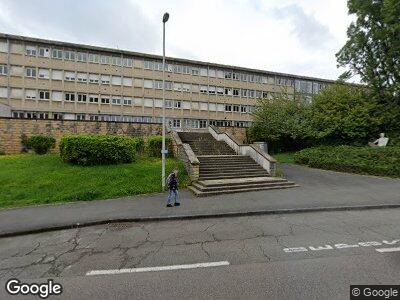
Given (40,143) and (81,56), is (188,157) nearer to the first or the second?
(40,143)

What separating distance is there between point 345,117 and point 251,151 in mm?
8775

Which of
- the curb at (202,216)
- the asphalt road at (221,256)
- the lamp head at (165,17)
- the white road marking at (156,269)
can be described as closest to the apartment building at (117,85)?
the lamp head at (165,17)

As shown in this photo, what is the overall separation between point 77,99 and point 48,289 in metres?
37.6

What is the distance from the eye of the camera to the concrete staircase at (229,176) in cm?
1184

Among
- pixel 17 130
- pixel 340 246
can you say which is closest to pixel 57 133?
pixel 17 130

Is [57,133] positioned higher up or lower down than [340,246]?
higher up

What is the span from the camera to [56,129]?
18781 millimetres

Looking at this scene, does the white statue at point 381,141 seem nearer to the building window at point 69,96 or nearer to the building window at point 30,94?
the building window at point 69,96

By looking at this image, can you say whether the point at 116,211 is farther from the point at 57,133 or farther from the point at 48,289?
the point at 57,133

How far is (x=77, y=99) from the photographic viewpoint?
37.6 meters

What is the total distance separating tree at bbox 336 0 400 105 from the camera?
70.7 ft

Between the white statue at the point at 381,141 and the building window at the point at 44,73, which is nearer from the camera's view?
the white statue at the point at 381,141

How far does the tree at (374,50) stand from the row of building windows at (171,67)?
231 inches

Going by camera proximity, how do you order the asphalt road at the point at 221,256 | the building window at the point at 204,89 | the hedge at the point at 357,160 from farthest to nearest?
the building window at the point at 204,89 < the hedge at the point at 357,160 < the asphalt road at the point at 221,256
